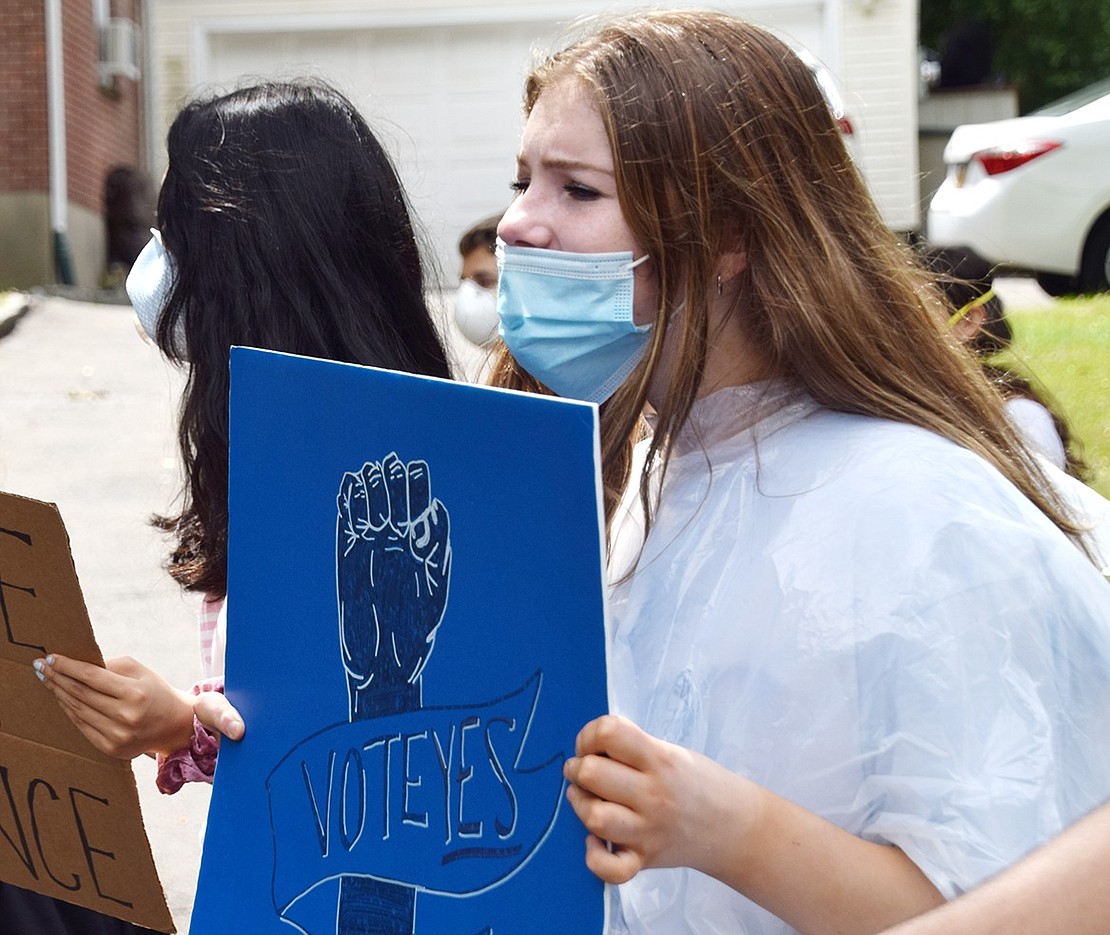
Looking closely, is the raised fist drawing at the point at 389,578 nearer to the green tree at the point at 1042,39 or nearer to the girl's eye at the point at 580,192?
the girl's eye at the point at 580,192

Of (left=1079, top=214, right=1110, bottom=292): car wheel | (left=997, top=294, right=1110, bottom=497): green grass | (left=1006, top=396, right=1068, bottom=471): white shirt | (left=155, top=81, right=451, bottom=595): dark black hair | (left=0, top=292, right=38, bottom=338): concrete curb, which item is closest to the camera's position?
(left=155, top=81, right=451, bottom=595): dark black hair

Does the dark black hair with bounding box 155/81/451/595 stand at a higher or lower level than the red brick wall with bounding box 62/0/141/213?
higher

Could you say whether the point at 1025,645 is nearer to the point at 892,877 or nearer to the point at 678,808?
the point at 892,877

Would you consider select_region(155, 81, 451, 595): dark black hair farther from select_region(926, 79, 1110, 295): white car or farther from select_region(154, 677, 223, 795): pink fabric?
select_region(926, 79, 1110, 295): white car

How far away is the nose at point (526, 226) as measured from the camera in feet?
5.41

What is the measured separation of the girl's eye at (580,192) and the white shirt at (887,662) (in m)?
0.33

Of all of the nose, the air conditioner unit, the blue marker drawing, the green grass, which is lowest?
the green grass

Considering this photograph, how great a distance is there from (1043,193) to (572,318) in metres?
8.07

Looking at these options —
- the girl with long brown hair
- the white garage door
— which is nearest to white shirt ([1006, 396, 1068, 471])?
the girl with long brown hair

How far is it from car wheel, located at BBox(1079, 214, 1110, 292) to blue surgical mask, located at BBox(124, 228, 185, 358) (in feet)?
26.2

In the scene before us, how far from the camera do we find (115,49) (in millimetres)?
13094

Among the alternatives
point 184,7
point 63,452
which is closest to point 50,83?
point 184,7

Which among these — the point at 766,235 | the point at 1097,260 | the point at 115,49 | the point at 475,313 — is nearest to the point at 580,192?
the point at 766,235

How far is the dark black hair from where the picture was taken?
2.22 m
